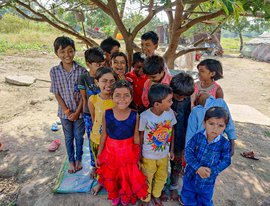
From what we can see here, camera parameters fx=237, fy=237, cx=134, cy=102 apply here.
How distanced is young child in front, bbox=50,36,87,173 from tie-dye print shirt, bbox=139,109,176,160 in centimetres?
83

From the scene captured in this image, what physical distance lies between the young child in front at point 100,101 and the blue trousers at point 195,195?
0.93 meters

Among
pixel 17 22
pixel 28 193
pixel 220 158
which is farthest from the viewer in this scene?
pixel 17 22

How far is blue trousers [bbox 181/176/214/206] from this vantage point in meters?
2.07

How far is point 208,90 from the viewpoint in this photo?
7.34ft

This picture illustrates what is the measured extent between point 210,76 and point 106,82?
3.18ft

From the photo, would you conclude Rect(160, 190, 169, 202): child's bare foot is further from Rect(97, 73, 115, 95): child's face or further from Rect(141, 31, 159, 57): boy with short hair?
Rect(141, 31, 159, 57): boy with short hair

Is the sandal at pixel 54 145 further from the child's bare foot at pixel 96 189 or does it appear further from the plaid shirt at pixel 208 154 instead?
the plaid shirt at pixel 208 154

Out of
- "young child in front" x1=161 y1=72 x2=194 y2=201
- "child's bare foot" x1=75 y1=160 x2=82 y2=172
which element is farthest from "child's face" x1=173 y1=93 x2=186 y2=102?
"child's bare foot" x1=75 y1=160 x2=82 y2=172

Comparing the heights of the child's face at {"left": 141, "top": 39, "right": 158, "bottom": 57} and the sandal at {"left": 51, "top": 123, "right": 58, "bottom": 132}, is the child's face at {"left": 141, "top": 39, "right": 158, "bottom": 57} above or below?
above

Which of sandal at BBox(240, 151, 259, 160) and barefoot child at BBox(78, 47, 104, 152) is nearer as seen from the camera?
barefoot child at BBox(78, 47, 104, 152)

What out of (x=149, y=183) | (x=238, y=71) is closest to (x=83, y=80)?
(x=149, y=183)

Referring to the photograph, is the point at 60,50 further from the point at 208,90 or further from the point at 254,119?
the point at 254,119

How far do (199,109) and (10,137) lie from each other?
3402 mm

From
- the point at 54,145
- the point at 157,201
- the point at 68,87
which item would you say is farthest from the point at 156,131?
the point at 54,145
